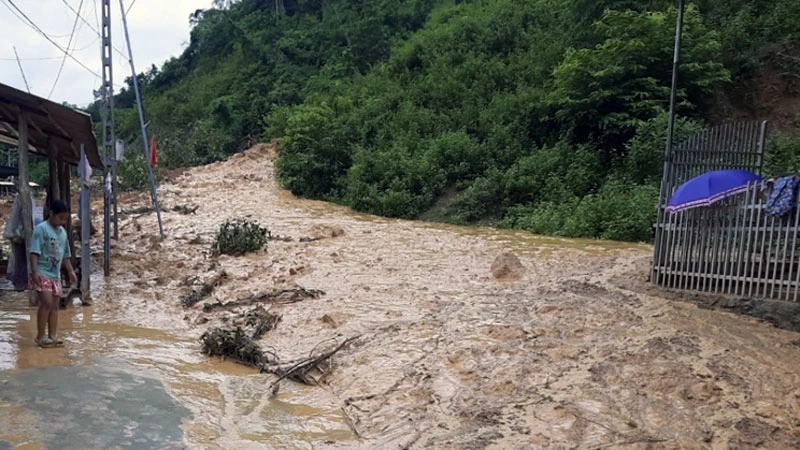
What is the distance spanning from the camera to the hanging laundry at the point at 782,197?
5.98 metres

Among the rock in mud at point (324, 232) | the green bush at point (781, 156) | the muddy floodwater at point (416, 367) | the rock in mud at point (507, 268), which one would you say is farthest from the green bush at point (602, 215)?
the rock in mud at point (507, 268)

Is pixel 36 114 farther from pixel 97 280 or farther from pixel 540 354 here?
pixel 540 354

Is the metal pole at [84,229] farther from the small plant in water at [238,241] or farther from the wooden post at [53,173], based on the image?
the small plant in water at [238,241]

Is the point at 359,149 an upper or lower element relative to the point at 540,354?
upper

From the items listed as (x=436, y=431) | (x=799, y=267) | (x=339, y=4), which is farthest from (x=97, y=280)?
(x=339, y=4)

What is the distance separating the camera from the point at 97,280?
32.6 feet

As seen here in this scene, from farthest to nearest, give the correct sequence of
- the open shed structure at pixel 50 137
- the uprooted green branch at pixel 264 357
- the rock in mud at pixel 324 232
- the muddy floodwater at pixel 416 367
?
the rock in mud at pixel 324 232, the open shed structure at pixel 50 137, the uprooted green branch at pixel 264 357, the muddy floodwater at pixel 416 367

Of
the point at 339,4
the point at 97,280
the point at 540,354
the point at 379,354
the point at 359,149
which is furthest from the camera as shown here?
the point at 339,4

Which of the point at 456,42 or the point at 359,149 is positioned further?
the point at 456,42

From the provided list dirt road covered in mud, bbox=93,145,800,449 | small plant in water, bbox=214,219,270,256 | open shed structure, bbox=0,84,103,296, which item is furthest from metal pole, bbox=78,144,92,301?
small plant in water, bbox=214,219,270,256

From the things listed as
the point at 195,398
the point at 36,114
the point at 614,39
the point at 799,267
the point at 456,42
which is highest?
the point at 456,42

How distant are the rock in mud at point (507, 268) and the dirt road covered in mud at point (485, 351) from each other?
0.16ft

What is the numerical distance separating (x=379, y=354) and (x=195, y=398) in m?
1.77

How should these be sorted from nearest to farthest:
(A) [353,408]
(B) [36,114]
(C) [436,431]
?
(C) [436,431] < (A) [353,408] < (B) [36,114]
